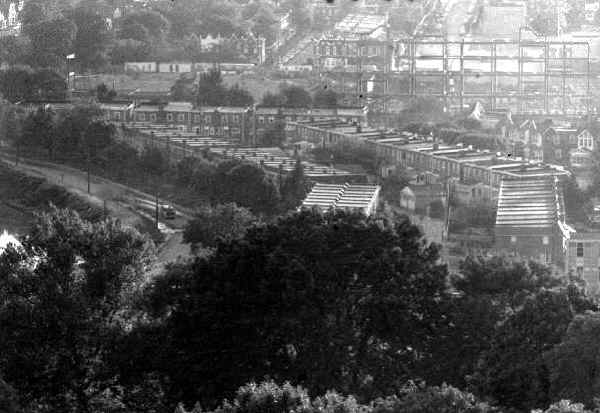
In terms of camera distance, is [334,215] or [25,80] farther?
[25,80]

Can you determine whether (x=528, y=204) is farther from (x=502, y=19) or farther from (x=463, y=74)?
(x=502, y=19)

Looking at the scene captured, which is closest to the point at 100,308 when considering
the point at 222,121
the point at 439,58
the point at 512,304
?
the point at 512,304

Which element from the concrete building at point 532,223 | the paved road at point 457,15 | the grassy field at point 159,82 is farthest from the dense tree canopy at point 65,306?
the paved road at point 457,15

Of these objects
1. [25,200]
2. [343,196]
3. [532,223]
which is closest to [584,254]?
[532,223]

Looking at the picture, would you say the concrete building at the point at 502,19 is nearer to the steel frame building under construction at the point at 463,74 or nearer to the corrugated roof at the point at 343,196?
the steel frame building under construction at the point at 463,74

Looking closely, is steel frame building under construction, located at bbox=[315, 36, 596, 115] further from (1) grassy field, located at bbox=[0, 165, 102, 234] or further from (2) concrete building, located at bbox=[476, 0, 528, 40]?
(1) grassy field, located at bbox=[0, 165, 102, 234]

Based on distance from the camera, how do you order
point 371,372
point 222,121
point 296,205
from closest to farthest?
point 371,372, point 296,205, point 222,121

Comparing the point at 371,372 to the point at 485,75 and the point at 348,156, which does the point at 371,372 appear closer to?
the point at 348,156
